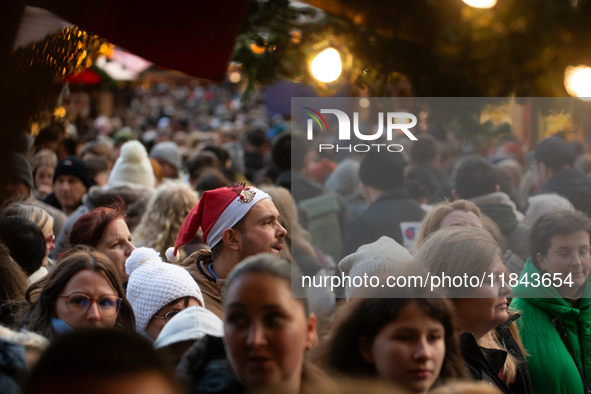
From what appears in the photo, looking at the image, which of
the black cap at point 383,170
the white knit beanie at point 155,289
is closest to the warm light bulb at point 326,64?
the black cap at point 383,170

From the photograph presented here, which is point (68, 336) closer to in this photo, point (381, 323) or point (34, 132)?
point (381, 323)

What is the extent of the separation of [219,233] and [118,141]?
6.52 metres

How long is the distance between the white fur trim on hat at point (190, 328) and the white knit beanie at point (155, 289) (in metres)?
0.35

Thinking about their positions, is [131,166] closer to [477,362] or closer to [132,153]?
[132,153]

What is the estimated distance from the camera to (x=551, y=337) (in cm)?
277

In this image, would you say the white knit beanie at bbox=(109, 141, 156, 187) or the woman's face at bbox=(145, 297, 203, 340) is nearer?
the woman's face at bbox=(145, 297, 203, 340)

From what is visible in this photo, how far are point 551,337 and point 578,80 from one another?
329 centimetres

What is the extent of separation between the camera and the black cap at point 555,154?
4625 mm

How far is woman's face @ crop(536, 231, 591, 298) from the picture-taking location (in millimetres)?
2473

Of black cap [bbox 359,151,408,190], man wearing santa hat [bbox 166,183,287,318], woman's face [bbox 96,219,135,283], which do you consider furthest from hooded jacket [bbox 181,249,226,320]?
black cap [bbox 359,151,408,190]

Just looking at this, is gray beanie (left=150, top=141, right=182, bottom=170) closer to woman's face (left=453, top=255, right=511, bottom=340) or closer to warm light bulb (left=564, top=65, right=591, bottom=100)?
warm light bulb (left=564, top=65, right=591, bottom=100)

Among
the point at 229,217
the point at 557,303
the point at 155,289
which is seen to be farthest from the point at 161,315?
the point at 557,303

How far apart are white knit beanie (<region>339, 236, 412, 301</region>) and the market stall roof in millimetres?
1017

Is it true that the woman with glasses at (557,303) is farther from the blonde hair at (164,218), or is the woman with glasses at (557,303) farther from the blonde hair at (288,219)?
the blonde hair at (164,218)
